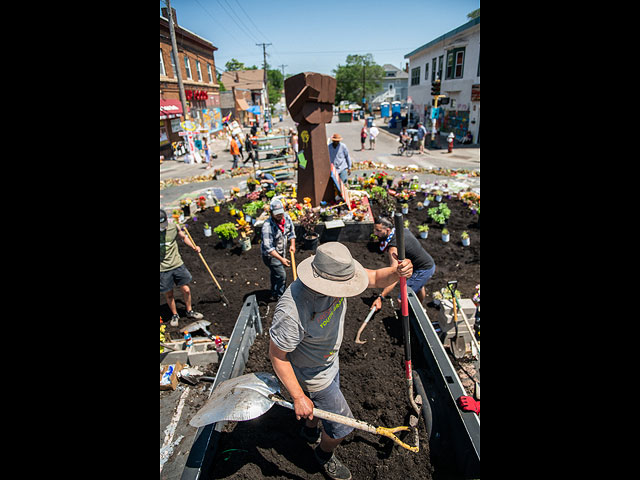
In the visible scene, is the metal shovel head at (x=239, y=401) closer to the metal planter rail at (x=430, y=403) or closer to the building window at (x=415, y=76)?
the metal planter rail at (x=430, y=403)

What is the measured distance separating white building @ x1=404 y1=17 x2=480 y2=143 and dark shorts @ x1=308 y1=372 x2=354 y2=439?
20.7 metres

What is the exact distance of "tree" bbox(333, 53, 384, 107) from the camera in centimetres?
6281

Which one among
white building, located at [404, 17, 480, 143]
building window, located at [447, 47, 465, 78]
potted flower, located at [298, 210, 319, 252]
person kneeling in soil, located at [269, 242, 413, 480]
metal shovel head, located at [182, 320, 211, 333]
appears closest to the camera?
person kneeling in soil, located at [269, 242, 413, 480]

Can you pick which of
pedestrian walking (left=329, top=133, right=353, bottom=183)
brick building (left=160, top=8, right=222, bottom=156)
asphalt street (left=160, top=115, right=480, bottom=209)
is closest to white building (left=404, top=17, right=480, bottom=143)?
asphalt street (left=160, top=115, right=480, bottom=209)

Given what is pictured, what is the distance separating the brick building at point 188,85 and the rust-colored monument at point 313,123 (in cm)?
1086

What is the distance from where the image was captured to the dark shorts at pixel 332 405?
264 centimetres

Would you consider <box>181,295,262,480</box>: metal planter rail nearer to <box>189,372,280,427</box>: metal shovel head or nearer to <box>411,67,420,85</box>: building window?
<box>189,372,280,427</box>: metal shovel head

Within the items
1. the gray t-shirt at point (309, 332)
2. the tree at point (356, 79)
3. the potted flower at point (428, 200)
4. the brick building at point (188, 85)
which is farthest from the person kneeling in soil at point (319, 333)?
the tree at point (356, 79)
